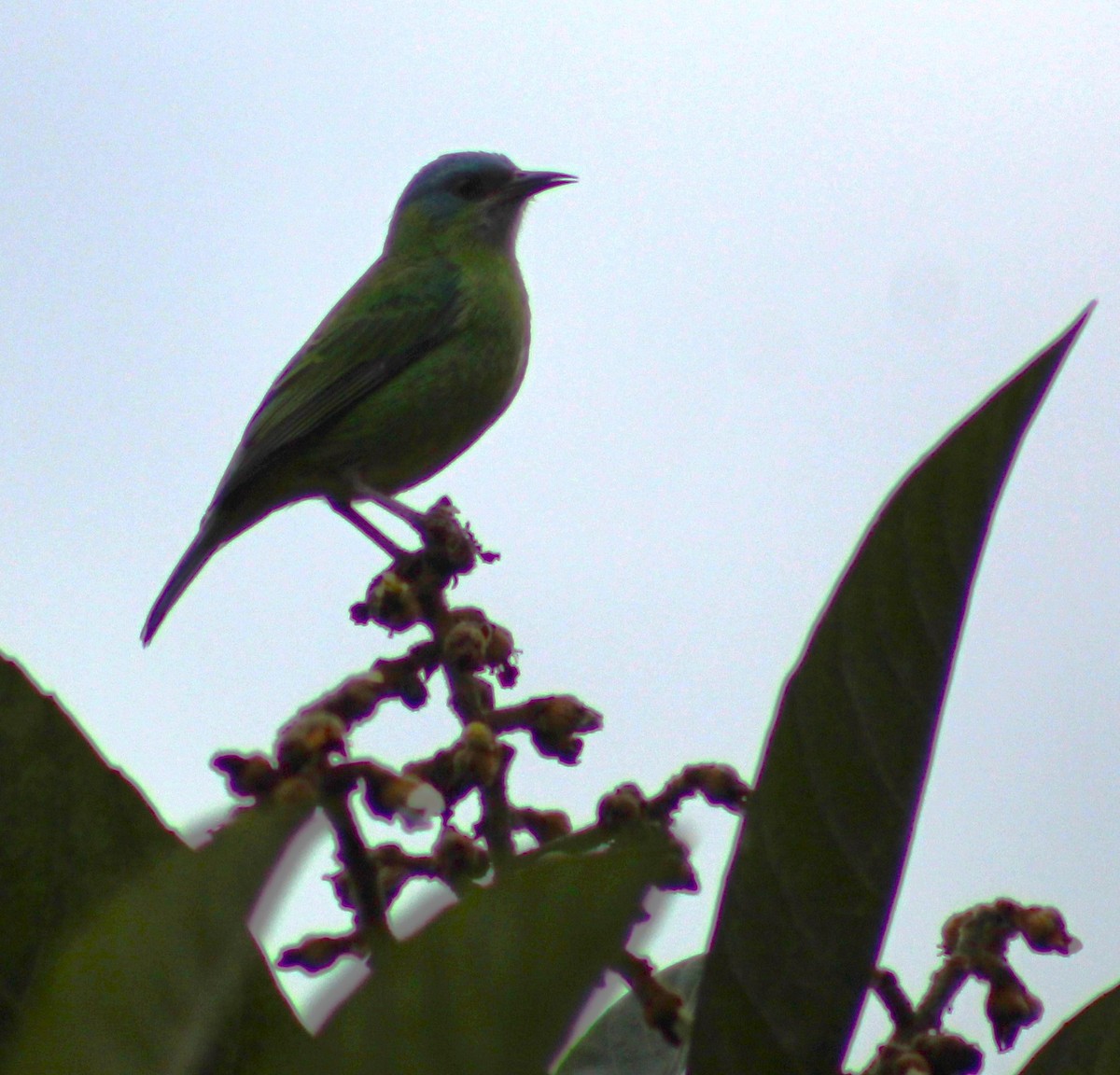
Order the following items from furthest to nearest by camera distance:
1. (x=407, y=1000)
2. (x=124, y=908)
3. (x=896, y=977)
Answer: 1. (x=896, y=977)
2. (x=124, y=908)
3. (x=407, y=1000)

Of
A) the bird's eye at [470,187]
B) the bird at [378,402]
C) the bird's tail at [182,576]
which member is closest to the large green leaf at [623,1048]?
the bird at [378,402]

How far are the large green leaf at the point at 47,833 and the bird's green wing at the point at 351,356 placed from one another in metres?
3.87

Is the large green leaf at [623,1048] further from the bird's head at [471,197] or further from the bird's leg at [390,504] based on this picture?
the bird's head at [471,197]

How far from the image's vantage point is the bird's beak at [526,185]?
587 cm

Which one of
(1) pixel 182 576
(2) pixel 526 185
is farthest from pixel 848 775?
(2) pixel 526 185

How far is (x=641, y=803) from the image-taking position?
4.72ft

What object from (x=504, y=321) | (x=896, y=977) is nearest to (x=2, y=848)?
(x=896, y=977)

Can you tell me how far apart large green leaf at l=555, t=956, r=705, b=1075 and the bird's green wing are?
3.35 metres

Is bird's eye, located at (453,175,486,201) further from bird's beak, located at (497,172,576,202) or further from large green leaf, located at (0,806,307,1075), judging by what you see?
large green leaf, located at (0,806,307,1075)

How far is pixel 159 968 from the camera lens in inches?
31.6

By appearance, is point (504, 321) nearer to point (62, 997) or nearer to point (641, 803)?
point (641, 803)

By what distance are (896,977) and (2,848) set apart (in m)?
0.81

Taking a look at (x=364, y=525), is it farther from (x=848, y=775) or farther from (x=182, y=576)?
(x=848, y=775)

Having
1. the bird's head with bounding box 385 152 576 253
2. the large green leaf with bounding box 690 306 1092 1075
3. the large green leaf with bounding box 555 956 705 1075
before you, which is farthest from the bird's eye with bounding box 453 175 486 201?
the large green leaf with bounding box 690 306 1092 1075
